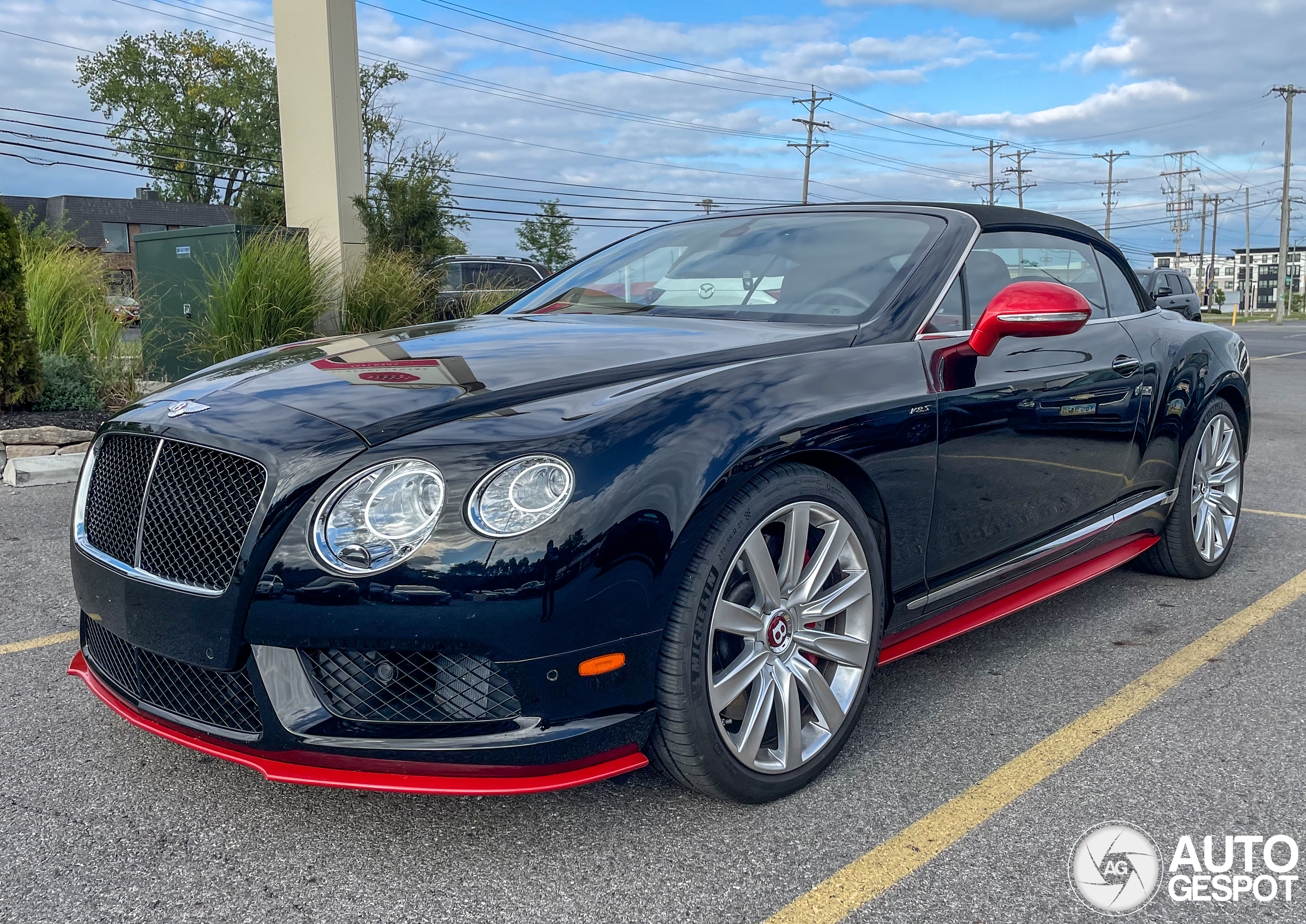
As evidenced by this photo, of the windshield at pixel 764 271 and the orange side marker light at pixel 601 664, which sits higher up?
the windshield at pixel 764 271

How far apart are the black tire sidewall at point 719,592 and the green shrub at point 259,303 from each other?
23.9ft

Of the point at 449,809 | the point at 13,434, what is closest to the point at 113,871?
the point at 449,809

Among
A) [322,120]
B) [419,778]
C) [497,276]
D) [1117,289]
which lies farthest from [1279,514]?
[497,276]

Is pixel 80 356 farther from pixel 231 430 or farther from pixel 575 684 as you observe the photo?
pixel 575 684

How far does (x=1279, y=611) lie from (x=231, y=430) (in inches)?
153

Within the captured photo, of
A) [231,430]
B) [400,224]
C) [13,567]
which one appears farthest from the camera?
[400,224]

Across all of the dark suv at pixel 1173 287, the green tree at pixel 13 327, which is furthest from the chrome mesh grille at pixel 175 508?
the dark suv at pixel 1173 287

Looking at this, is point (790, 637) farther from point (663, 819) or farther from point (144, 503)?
point (144, 503)

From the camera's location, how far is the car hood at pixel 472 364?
2424 mm

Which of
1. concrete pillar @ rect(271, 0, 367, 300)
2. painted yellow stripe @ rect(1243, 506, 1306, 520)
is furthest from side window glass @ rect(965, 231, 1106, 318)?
concrete pillar @ rect(271, 0, 367, 300)

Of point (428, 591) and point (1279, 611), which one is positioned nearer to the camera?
point (428, 591)

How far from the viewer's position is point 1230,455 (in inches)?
190

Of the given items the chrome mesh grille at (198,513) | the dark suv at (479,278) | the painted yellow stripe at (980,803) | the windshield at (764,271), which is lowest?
the painted yellow stripe at (980,803)

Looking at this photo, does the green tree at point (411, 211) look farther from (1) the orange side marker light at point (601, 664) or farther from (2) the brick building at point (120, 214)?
(2) the brick building at point (120, 214)
